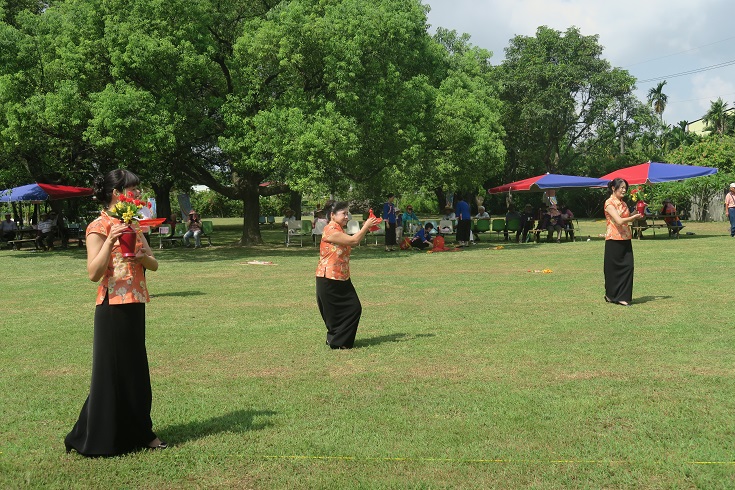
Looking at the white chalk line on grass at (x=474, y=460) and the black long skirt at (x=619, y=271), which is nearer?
the white chalk line on grass at (x=474, y=460)

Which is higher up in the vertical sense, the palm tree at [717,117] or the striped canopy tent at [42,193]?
the palm tree at [717,117]

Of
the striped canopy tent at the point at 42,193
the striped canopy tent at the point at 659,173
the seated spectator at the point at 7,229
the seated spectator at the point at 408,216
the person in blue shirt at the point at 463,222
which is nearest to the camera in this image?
the striped canopy tent at the point at 659,173

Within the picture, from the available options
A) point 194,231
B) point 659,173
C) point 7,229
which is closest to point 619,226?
point 659,173

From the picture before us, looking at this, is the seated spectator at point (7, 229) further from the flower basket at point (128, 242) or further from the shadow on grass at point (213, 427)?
the flower basket at point (128, 242)

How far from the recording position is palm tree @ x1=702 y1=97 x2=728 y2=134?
207 feet

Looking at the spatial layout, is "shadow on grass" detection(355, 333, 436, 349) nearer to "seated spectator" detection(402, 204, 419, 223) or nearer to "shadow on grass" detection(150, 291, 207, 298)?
"shadow on grass" detection(150, 291, 207, 298)

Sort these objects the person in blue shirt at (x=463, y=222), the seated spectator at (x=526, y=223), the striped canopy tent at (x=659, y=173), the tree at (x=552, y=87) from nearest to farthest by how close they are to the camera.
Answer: the striped canopy tent at (x=659, y=173) → the person in blue shirt at (x=463, y=222) → the seated spectator at (x=526, y=223) → the tree at (x=552, y=87)

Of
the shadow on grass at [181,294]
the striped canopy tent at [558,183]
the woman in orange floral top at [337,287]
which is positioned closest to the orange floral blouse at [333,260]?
the woman in orange floral top at [337,287]

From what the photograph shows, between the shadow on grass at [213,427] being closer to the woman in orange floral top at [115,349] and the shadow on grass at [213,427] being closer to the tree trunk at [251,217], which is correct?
the woman in orange floral top at [115,349]

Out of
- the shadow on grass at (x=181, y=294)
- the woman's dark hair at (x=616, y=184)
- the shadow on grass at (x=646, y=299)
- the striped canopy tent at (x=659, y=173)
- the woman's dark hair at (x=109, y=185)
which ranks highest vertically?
the striped canopy tent at (x=659, y=173)

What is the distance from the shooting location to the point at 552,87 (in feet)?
152

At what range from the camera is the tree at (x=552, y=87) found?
46812mm

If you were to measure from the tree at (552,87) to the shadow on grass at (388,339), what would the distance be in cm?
4007

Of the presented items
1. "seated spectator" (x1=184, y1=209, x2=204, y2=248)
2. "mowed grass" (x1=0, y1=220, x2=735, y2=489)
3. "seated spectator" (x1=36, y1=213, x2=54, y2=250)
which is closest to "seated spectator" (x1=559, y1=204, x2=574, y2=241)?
"seated spectator" (x1=184, y1=209, x2=204, y2=248)
